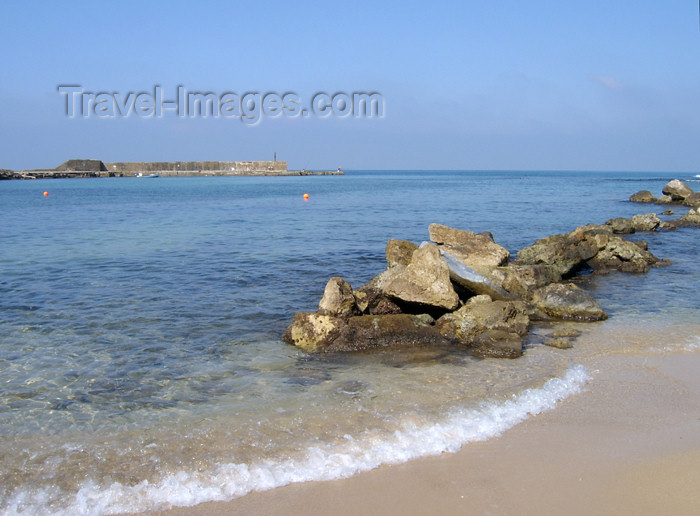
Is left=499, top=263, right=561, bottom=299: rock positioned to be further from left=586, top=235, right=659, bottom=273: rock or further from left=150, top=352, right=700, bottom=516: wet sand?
left=150, top=352, right=700, bottom=516: wet sand

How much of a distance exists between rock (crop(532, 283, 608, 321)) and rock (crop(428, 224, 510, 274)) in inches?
65.2

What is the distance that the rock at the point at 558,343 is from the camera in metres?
9.09

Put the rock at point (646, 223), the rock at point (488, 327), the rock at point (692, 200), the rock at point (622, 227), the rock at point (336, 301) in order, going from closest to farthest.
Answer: the rock at point (488, 327) → the rock at point (336, 301) → the rock at point (622, 227) → the rock at point (646, 223) → the rock at point (692, 200)

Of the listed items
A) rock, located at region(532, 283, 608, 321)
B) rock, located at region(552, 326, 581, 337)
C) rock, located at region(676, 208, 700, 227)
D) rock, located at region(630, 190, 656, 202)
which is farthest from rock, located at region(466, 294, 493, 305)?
rock, located at region(630, 190, 656, 202)

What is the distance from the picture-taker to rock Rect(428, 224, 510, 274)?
1342 centimetres

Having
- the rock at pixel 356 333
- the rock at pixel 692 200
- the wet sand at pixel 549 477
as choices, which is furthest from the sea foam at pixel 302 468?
the rock at pixel 692 200

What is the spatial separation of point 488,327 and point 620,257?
9.60 m

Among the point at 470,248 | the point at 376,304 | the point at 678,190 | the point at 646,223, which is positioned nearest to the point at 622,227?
the point at 646,223

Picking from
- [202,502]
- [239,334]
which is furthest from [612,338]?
[202,502]

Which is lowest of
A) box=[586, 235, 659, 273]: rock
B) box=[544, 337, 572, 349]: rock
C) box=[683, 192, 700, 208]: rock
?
box=[544, 337, 572, 349]: rock

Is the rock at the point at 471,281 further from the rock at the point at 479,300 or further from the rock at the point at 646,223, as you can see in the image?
the rock at the point at 646,223

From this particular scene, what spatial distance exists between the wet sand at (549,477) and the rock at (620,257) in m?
10.6

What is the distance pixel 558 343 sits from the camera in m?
9.16

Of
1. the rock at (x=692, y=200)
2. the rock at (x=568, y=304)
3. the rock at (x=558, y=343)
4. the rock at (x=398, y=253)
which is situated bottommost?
the rock at (x=558, y=343)
